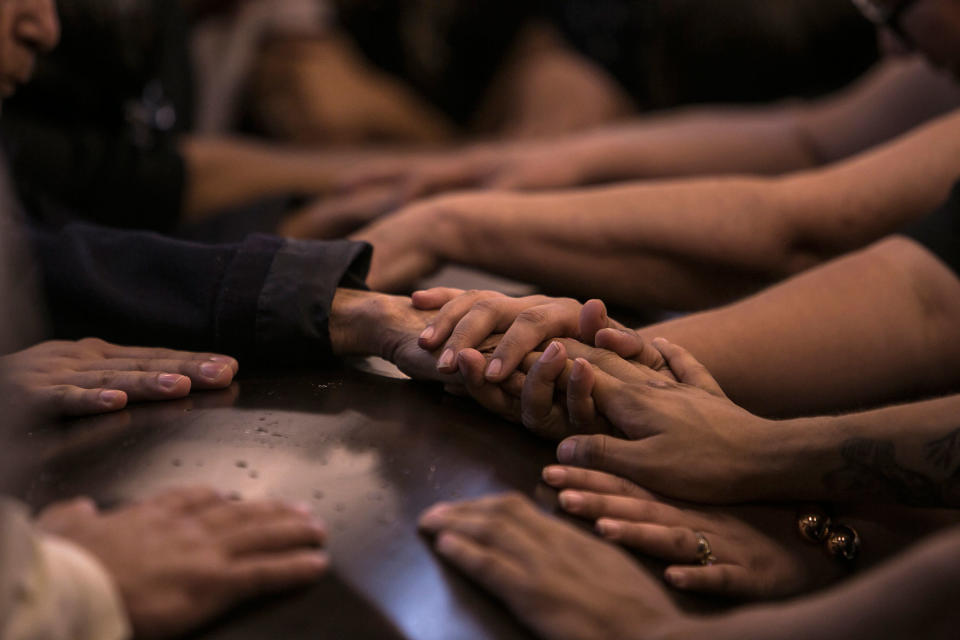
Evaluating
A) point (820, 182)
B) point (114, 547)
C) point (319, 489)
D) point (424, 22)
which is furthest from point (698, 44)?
point (114, 547)

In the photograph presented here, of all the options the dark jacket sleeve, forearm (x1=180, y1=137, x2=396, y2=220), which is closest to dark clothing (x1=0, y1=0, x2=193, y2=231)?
forearm (x1=180, y1=137, x2=396, y2=220)

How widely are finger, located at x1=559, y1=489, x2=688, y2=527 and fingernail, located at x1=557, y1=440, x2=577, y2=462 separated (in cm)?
4

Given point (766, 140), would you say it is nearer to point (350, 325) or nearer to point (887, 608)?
point (350, 325)

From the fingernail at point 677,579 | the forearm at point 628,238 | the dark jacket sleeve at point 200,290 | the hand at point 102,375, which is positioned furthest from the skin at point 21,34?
the fingernail at point 677,579

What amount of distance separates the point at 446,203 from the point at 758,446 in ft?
1.46

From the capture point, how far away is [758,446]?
2.02ft

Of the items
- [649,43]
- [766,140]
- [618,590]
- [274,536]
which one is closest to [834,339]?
[618,590]

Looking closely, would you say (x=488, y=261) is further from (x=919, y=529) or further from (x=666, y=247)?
(x=919, y=529)

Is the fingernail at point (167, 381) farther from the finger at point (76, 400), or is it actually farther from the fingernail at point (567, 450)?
the fingernail at point (567, 450)

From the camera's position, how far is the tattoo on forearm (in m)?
0.60

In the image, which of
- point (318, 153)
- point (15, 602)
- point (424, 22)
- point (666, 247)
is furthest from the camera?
point (424, 22)

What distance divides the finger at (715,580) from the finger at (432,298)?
281 millimetres

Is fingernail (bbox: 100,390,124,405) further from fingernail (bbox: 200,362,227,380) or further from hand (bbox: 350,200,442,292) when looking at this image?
hand (bbox: 350,200,442,292)

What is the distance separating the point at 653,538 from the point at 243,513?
0.81 ft
